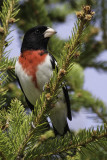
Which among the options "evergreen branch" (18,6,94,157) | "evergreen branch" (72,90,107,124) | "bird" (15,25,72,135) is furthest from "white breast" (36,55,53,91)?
"evergreen branch" (18,6,94,157)

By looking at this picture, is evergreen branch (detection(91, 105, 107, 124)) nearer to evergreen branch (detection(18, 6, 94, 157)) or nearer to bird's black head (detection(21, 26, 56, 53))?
bird's black head (detection(21, 26, 56, 53))

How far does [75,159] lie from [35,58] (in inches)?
53.2

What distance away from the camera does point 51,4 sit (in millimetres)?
5602

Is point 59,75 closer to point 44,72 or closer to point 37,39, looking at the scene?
point 44,72

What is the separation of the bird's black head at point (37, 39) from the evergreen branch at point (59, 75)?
1.51 m

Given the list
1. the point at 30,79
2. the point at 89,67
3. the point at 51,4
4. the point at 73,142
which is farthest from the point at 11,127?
the point at 51,4

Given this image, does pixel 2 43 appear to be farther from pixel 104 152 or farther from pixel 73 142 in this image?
pixel 104 152

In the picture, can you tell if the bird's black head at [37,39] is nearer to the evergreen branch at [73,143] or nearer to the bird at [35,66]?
the bird at [35,66]

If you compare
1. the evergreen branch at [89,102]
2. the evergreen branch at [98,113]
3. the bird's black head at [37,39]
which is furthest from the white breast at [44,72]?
the evergreen branch at [98,113]

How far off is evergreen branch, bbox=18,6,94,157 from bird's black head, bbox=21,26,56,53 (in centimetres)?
151

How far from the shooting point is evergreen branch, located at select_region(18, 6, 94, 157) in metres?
1.97

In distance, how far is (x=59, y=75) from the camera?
207cm

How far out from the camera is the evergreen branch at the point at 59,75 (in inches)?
77.5

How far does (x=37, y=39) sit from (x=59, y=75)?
1.81 metres
